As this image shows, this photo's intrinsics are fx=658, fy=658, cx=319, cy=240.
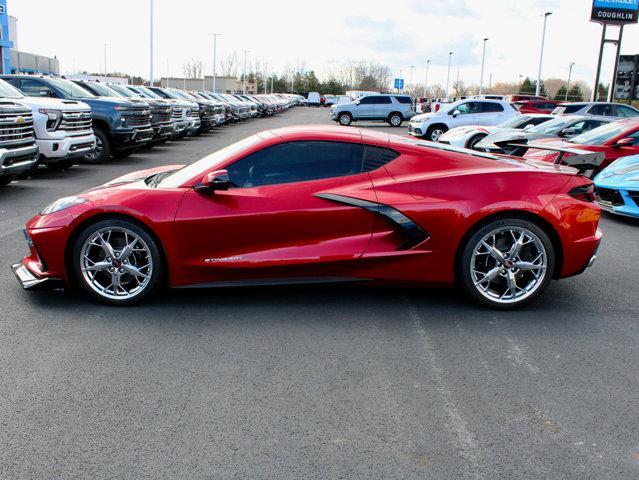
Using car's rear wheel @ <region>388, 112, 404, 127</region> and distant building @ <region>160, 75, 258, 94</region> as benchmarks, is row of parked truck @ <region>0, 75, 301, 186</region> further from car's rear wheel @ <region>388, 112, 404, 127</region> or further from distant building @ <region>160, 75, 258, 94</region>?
distant building @ <region>160, 75, 258, 94</region>

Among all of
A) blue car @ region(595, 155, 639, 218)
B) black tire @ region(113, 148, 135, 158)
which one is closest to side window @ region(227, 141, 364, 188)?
blue car @ region(595, 155, 639, 218)

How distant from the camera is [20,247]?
6.95 metres

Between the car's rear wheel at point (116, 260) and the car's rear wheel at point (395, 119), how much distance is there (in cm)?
3673

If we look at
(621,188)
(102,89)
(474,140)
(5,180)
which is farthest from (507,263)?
(102,89)

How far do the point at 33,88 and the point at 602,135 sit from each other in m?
12.3

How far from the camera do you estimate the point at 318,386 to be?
12.4 ft

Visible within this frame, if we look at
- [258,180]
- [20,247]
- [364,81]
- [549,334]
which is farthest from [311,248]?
[364,81]

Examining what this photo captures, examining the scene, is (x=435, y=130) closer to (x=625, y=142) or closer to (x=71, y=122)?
(x=625, y=142)

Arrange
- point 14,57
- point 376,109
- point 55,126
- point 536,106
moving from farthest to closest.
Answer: point 14,57 → point 376,109 → point 536,106 → point 55,126

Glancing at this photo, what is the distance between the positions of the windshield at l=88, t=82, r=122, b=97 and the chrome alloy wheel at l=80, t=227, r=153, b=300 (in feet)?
42.8

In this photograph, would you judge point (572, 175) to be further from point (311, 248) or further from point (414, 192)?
point (311, 248)

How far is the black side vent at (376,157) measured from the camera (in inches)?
204

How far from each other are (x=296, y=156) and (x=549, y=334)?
2313mm

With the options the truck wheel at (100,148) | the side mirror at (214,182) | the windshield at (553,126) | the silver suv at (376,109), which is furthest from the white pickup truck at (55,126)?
the silver suv at (376,109)
